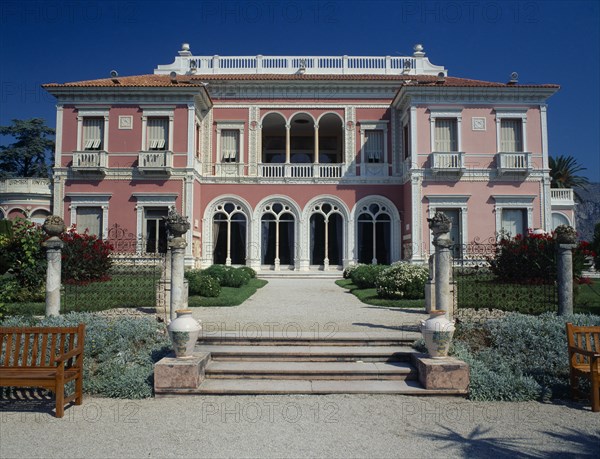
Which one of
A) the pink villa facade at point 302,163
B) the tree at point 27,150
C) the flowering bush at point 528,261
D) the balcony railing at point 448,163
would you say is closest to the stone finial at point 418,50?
the pink villa facade at point 302,163

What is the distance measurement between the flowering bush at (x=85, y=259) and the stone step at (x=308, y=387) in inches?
366

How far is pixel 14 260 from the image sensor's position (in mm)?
11992

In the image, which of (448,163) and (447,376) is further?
(448,163)

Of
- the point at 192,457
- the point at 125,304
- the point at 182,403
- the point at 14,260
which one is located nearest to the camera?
the point at 192,457

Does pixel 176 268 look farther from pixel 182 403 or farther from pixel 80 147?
pixel 80 147

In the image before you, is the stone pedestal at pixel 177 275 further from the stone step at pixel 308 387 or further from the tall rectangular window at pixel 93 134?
the tall rectangular window at pixel 93 134

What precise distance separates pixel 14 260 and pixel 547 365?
1189 cm

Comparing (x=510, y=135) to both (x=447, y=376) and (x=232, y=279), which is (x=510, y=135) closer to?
(x=232, y=279)

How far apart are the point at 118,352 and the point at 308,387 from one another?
305 centimetres

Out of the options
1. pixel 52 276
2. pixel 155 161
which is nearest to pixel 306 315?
pixel 52 276

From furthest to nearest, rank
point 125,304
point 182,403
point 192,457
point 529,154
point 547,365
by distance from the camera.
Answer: point 529,154 < point 125,304 < point 547,365 < point 182,403 < point 192,457

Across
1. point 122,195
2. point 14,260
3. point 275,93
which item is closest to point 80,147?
point 122,195

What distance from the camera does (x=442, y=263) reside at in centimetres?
986

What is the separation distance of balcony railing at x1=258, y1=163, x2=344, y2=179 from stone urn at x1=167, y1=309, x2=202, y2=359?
1963 cm
